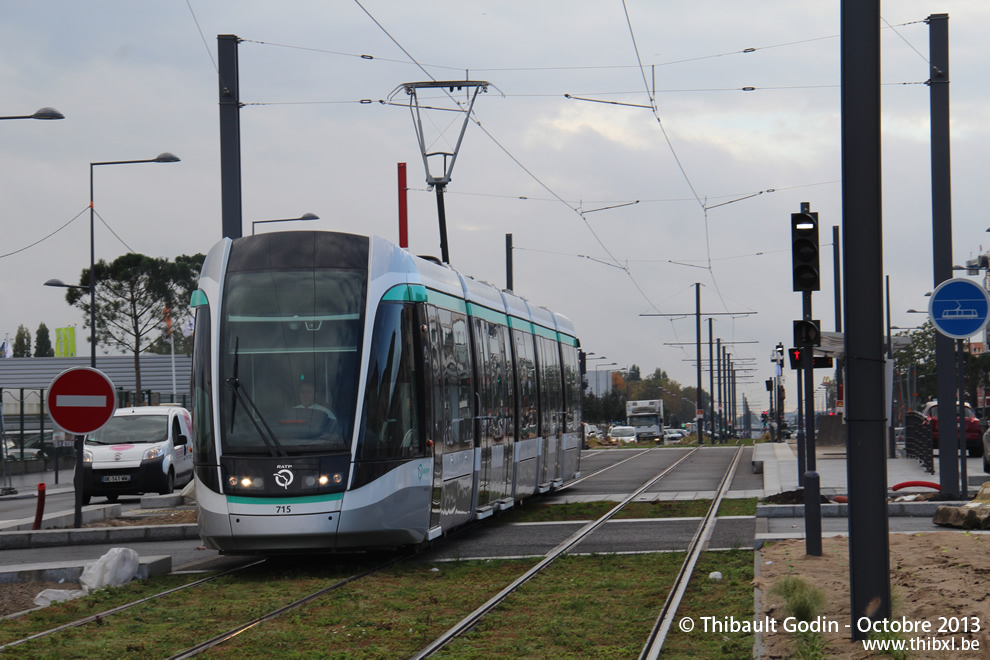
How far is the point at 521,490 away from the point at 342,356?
7.15 metres

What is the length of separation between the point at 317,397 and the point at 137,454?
49.8ft

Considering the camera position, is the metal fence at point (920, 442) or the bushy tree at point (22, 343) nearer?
the metal fence at point (920, 442)

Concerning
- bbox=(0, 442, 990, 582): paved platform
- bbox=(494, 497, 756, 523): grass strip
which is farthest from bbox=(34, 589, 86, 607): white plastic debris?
bbox=(494, 497, 756, 523): grass strip

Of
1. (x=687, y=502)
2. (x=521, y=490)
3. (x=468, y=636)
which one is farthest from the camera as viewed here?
(x=687, y=502)

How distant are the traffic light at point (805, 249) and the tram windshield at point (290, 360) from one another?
4075mm

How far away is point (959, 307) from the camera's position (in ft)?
46.9

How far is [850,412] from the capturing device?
24.7 ft

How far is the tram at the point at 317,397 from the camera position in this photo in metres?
11.8

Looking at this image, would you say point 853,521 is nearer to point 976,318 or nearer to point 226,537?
point 226,537

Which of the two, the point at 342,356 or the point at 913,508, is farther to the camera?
the point at 913,508

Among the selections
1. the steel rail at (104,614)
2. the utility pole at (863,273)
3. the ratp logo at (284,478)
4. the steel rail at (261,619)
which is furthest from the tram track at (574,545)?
the steel rail at (104,614)

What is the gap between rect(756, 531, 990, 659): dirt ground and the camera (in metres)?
7.17

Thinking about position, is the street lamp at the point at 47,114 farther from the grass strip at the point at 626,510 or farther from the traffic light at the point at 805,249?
the traffic light at the point at 805,249

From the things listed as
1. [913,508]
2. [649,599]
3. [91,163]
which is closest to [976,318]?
[913,508]
